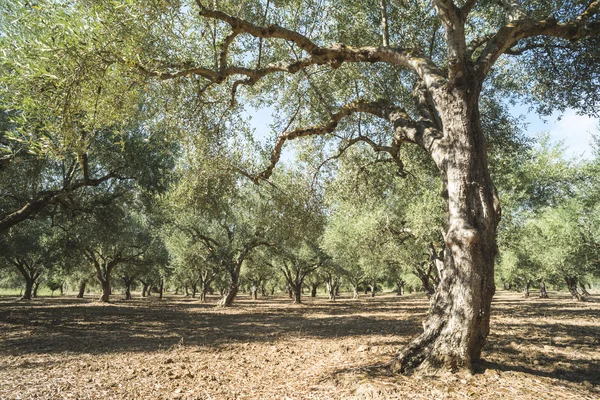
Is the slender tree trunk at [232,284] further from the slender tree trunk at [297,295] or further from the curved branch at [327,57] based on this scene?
the curved branch at [327,57]

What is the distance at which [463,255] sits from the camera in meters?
4.89

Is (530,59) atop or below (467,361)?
atop

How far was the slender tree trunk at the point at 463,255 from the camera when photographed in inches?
188

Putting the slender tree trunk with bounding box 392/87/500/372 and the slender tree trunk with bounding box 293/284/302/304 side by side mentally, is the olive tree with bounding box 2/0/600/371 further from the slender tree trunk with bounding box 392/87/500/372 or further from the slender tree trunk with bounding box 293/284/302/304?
the slender tree trunk with bounding box 293/284/302/304

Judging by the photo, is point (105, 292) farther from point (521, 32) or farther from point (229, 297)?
point (521, 32)

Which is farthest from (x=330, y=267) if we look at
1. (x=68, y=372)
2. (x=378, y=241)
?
(x=68, y=372)

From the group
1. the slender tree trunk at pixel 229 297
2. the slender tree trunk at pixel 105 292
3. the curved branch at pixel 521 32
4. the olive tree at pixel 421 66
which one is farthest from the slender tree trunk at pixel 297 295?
the curved branch at pixel 521 32

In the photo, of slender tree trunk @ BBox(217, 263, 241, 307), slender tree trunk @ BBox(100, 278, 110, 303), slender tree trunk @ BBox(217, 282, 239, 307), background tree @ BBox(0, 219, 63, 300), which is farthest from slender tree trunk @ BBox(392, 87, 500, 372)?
slender tree trunk @ BBox(100, 278, 110, 303)

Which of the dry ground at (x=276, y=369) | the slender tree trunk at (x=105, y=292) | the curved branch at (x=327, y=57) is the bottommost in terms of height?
the slender tree trunk at (x=105, y=292)

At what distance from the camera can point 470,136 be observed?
545 cm

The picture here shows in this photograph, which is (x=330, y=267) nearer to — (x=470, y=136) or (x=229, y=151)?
(x=229, y=151)

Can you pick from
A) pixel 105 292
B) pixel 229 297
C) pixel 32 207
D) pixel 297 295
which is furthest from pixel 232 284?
pixel 32 207

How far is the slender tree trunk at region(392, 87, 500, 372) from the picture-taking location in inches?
188

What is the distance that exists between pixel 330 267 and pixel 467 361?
31.2 metres
